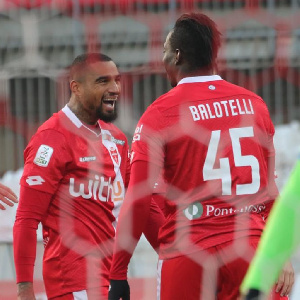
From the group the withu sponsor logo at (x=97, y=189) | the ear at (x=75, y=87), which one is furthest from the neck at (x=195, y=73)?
the ear at (x=75, y=87)

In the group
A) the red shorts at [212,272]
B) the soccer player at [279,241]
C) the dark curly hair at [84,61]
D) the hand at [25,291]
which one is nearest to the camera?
the soccer player at [279,241]

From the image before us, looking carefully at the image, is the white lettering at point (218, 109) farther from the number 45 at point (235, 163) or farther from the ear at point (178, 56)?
the ear at point (178, 56)

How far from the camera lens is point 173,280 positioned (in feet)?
8.01

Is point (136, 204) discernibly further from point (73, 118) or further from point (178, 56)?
point (73, 118)

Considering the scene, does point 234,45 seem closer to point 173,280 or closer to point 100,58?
point 100,58

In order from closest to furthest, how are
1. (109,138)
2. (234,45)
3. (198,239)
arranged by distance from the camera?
(198,239) → (109,138) → (234,45)

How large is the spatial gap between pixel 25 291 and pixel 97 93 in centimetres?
75

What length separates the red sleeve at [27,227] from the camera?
2885 millimetres

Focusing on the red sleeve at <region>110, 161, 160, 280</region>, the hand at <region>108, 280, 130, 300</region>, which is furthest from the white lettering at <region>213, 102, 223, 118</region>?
the hand at <region>108, 280, 130, 300</region>

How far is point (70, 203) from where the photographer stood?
2.95 meters

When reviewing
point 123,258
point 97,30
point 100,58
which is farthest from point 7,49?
point 123,258

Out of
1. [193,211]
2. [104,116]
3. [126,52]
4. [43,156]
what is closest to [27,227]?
[43,156]

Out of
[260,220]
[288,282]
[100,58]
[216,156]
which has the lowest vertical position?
[288,282]

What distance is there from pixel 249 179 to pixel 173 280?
0.35 m
